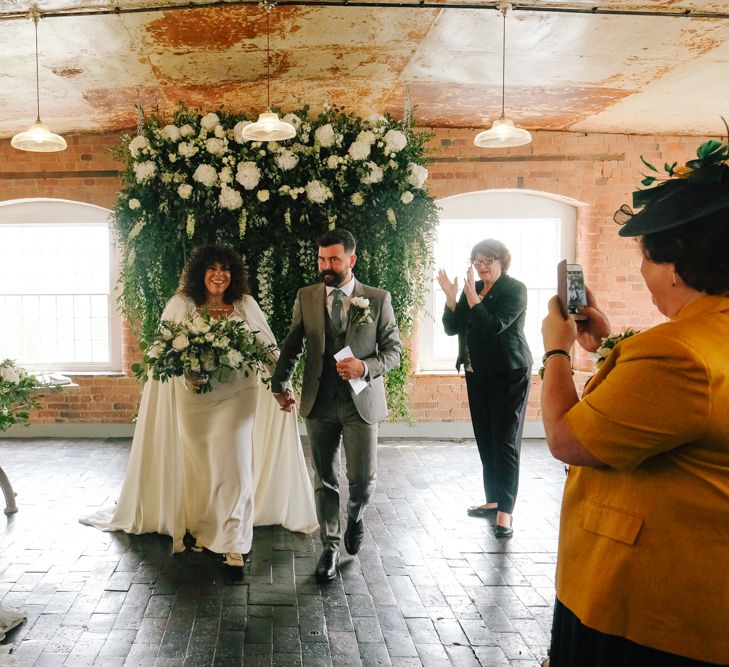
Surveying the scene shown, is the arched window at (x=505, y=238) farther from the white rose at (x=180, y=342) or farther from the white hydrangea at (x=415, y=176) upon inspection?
the white rose at (x=180, y=342)

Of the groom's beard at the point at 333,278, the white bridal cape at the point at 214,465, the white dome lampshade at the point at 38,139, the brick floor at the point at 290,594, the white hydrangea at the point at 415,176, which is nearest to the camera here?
the brick floor at the point at 290,594

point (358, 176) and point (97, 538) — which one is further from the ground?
point (358, 176)

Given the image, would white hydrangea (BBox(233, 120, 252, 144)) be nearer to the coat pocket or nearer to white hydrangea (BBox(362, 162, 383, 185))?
white hydrangea (BBox(362, 162, 383, 185))

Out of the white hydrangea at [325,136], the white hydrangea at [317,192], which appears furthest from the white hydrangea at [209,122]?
the white hydrangea at [317,192]

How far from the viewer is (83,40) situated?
186 inches

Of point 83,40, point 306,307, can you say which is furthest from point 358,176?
point 83,40

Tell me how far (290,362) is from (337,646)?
1.60m

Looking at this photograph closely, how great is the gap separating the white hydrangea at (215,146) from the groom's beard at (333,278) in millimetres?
2080

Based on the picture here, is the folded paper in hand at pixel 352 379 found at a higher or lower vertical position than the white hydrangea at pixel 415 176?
lower

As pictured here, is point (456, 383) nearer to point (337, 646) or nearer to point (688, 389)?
point (337, 646)

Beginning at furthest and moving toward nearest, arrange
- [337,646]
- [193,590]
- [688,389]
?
[193,590] → [337,646] → [688,389]

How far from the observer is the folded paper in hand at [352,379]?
11.6ft

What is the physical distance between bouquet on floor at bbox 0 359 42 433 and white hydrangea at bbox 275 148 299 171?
2.63 meters

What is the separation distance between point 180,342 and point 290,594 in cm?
159
